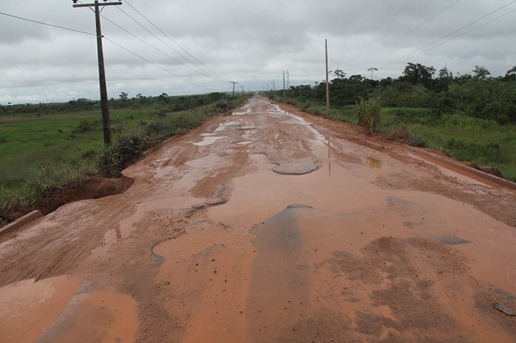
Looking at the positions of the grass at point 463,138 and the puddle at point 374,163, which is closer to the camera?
the puddle at point 374,163

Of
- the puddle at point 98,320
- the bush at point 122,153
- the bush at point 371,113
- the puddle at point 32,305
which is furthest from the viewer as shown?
the bush at point 371,113

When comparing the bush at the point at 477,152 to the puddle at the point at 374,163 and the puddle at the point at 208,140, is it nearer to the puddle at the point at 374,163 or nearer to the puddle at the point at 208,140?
the puddle at the point at 374,163

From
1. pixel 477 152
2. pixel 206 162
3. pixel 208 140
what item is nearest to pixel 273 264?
pixel 206 162

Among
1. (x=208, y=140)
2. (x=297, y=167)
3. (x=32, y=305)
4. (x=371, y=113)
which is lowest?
(x=32, y=305)

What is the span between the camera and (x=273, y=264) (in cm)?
485

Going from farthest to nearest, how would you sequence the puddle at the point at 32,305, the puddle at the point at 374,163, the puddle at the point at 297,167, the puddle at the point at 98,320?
the puddle at the point at 374,163 < the puddle at the point at 297,167 < the puddle at the point at 32,305 < the puddle at the point at 98,320

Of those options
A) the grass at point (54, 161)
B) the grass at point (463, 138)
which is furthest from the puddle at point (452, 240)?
the grass at point (54, 161)

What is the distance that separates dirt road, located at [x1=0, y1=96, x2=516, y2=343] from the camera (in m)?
3.64

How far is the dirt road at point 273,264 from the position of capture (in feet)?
11.9

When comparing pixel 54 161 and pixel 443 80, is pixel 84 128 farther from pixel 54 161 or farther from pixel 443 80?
pixel 443 80

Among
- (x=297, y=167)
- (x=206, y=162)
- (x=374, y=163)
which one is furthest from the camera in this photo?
(x=206, y=162)

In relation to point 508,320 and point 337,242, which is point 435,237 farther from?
point 508,320

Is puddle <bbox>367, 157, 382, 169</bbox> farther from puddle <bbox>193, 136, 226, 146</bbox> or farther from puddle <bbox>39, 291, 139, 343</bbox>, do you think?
puddle <bbox>39, 291, 139, 343</bbox>

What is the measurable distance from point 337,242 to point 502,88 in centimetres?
2874
